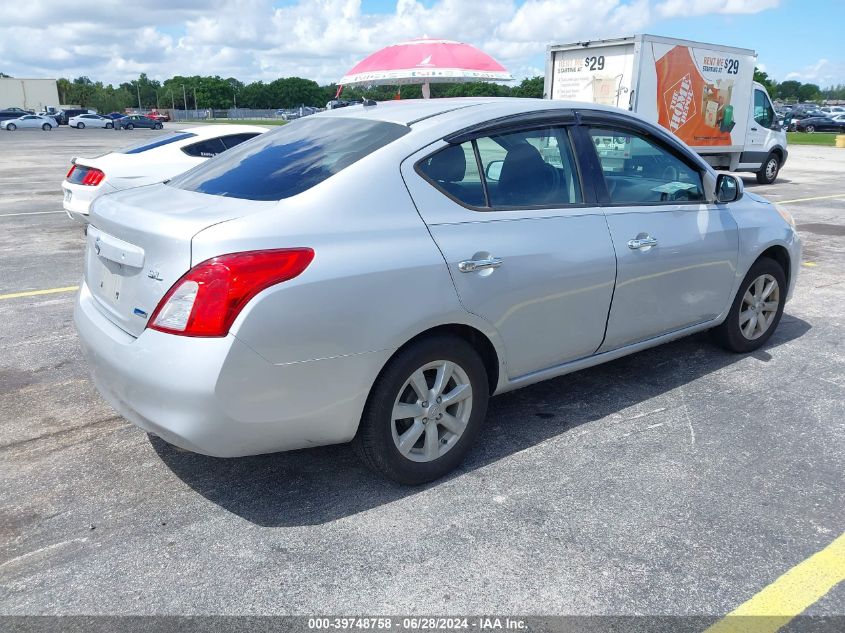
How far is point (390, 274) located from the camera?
284cm

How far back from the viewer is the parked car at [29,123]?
5628 cm

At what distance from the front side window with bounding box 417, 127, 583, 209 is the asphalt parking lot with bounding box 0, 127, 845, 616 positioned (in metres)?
1.24

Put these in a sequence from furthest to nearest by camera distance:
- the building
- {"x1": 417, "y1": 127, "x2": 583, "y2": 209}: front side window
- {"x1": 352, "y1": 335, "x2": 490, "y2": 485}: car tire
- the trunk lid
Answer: the building → {"x1": 417, "y1": 127, "x2": 583, "y2": 209}: front side window → {"x1": 352, "y1": 335, "x2": 490, "y2": 485}: car tire → the trunk lid

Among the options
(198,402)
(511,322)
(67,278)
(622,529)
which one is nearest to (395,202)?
(511,322)

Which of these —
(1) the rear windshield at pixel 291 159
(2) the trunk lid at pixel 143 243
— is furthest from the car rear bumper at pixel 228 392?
(1) the rear windshield at pixel 291 159

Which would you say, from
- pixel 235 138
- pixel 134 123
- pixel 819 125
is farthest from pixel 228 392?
pixel 134 123

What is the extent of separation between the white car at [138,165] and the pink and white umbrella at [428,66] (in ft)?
21.3

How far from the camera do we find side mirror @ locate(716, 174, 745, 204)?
437cm

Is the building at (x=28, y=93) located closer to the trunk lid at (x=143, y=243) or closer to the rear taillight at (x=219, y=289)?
the trunk lid at (x=143, y=243)

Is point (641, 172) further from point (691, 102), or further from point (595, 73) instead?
point (691, 102)

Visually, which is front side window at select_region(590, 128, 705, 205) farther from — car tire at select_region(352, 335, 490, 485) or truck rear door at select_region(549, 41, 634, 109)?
truck rear door at select_region(549, 41, 634, 109)

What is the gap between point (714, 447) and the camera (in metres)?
3.60

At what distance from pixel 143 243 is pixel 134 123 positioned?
6770 centimetres

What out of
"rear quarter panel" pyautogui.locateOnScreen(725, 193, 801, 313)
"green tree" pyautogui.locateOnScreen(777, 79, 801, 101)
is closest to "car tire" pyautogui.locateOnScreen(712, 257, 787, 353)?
"rear quarter panel" pyautogui.locateOnScreen(725, 193, 801, 313)
